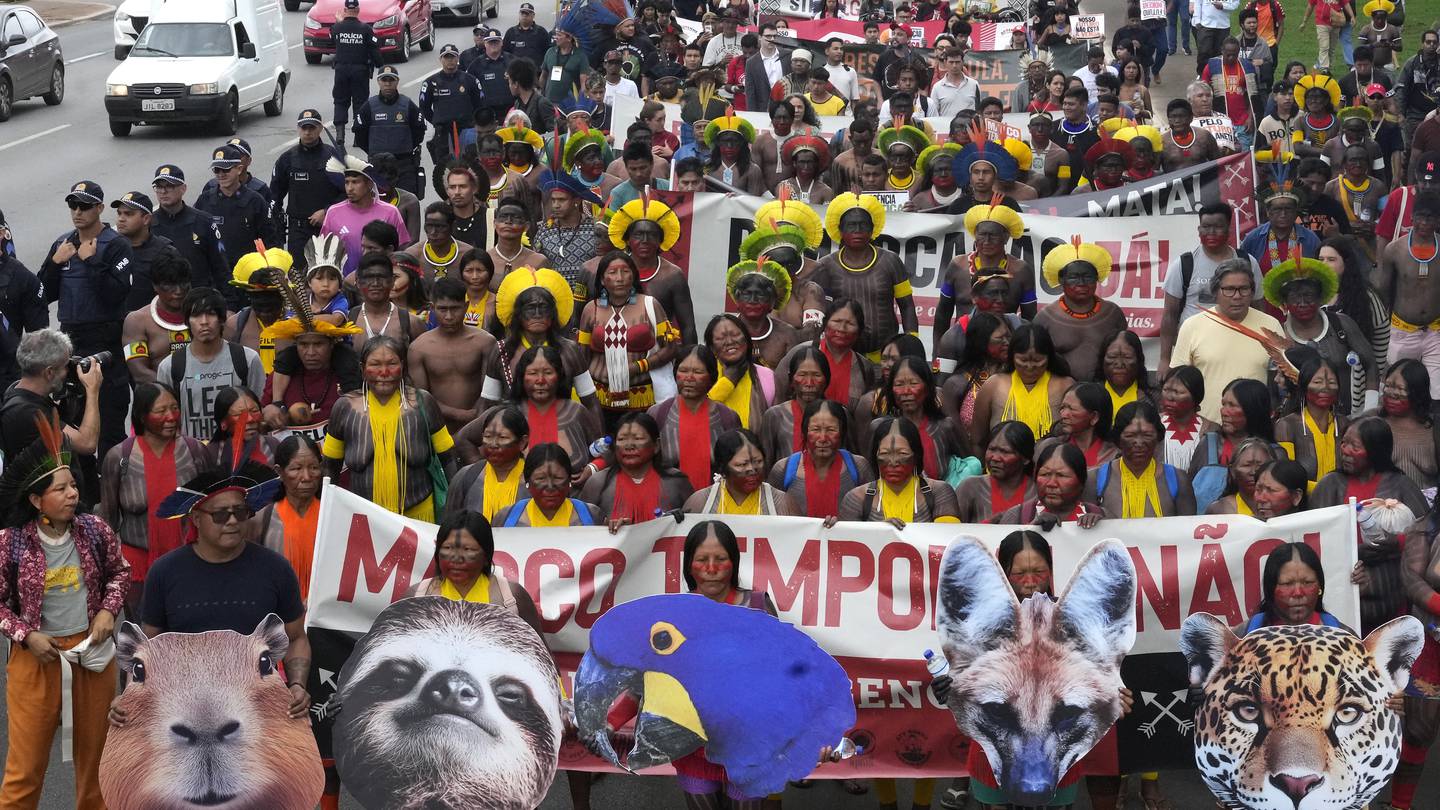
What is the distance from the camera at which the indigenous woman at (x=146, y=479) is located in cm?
855

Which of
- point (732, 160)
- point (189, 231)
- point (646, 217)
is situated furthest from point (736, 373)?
point (732, 160)

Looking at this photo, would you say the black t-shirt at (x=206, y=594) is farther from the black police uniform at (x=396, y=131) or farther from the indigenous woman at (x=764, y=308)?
the black police uniform at (x=396, y=131)

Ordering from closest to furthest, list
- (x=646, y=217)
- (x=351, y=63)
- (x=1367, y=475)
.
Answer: (x=1367, y=475) < (x=646, y=217) < (x=351, y=63)

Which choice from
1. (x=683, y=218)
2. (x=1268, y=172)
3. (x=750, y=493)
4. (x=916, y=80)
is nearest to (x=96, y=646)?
(x=750, y=493)

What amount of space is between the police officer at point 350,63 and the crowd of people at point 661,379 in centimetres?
904

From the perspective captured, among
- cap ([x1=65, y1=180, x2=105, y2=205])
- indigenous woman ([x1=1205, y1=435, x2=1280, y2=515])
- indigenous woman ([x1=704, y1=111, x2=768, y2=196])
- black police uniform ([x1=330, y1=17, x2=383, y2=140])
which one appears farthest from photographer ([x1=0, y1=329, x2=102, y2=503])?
black police uniform ([x1=330, y1=17, x2=383, y2=140])

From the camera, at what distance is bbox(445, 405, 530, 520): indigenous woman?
28.0ft

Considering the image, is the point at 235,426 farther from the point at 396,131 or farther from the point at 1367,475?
the point at 396,131

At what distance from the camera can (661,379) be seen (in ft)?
A: 34.8

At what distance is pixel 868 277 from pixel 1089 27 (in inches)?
569

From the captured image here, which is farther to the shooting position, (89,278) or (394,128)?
(394,128)

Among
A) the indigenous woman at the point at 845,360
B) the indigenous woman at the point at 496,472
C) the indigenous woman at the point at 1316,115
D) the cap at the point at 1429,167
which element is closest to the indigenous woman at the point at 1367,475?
the indigenous woman at the point at 845,360

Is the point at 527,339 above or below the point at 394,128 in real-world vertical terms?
above

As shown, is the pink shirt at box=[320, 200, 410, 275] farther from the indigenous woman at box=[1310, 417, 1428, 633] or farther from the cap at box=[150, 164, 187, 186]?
the indigenous woman at box=[1310, 417, 1428, 633]
